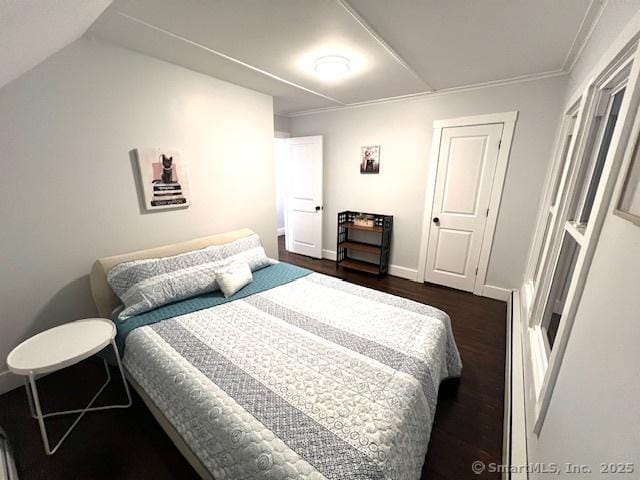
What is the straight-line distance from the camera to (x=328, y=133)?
3.92m

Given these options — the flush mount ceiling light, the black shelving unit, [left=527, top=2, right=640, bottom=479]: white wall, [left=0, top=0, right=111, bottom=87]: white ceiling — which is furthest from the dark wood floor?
the flush mount ceiling light

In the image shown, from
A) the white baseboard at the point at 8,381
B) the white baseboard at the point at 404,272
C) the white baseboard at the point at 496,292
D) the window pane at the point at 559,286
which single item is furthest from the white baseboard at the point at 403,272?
the white baseboard at the point at 8,381

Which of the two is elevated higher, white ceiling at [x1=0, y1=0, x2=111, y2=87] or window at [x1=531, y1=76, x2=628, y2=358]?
white ceiling at [x1=0, y1=0, x2=111, y2=87]

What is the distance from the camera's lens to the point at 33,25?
93 cm

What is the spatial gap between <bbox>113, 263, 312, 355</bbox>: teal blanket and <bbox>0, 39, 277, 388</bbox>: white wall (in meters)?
0.59

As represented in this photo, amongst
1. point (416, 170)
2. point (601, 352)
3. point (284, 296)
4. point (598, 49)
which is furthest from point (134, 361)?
point (416, 170)

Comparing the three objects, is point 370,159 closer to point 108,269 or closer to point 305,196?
point 305,196

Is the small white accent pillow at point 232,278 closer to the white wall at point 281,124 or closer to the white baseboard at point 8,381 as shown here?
the white baseboard at point 8,381

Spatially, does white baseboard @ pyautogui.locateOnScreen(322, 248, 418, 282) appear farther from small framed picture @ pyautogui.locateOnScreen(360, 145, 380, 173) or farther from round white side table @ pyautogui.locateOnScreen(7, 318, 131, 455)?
round white side table @ pyautogui.locateOnScreen(7, 318, 131, 455)

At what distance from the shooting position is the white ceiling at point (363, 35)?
1406 millimetres

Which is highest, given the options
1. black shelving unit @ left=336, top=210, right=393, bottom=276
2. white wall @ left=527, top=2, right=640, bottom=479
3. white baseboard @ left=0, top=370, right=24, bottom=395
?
white wall @ left=527, top=2, right=640, bottom=479

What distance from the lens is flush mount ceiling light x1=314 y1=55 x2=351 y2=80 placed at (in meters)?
2.03

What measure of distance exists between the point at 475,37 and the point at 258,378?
2510 mm

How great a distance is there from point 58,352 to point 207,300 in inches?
32.0
